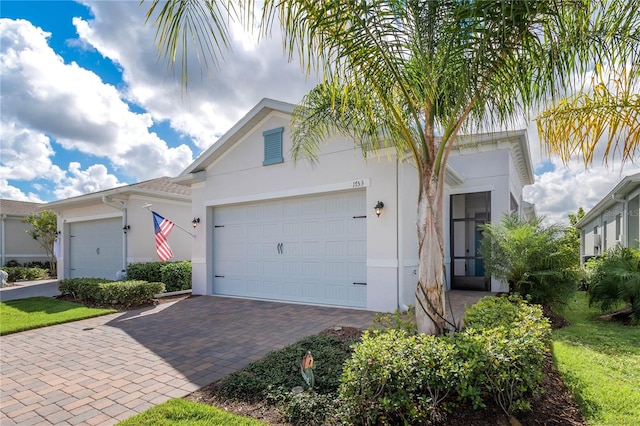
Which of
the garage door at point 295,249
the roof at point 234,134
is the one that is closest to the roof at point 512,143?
the garage door at point 295,249

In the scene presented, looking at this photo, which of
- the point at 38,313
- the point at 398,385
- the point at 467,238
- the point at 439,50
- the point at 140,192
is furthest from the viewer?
the point at 140,192

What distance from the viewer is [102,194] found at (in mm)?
12969

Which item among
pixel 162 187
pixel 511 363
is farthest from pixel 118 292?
pixel 511 363

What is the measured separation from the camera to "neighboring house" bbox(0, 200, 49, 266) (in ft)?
64.9

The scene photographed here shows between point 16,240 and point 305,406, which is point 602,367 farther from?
point 16,240

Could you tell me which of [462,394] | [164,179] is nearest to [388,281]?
[462,394]

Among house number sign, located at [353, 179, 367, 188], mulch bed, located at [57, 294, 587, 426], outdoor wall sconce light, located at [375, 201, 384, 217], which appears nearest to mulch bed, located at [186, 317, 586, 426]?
mulch bed, located at [57, 294, 587, 426]

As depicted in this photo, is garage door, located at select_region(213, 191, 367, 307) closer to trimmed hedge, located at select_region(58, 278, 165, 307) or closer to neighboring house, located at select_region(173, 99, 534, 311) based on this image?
neighboring house, located at select_region(173, 99, 534, 311)

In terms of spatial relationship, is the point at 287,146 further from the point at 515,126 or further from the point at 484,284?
the point at 484,284

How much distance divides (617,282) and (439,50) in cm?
642

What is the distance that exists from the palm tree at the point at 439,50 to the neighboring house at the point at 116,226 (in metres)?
11.0

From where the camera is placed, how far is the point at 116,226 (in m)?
13.6

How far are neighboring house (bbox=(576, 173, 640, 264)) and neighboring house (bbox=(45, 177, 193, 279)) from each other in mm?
14561

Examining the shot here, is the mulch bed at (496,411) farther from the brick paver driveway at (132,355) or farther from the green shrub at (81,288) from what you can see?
the green shrub at (81,288)
